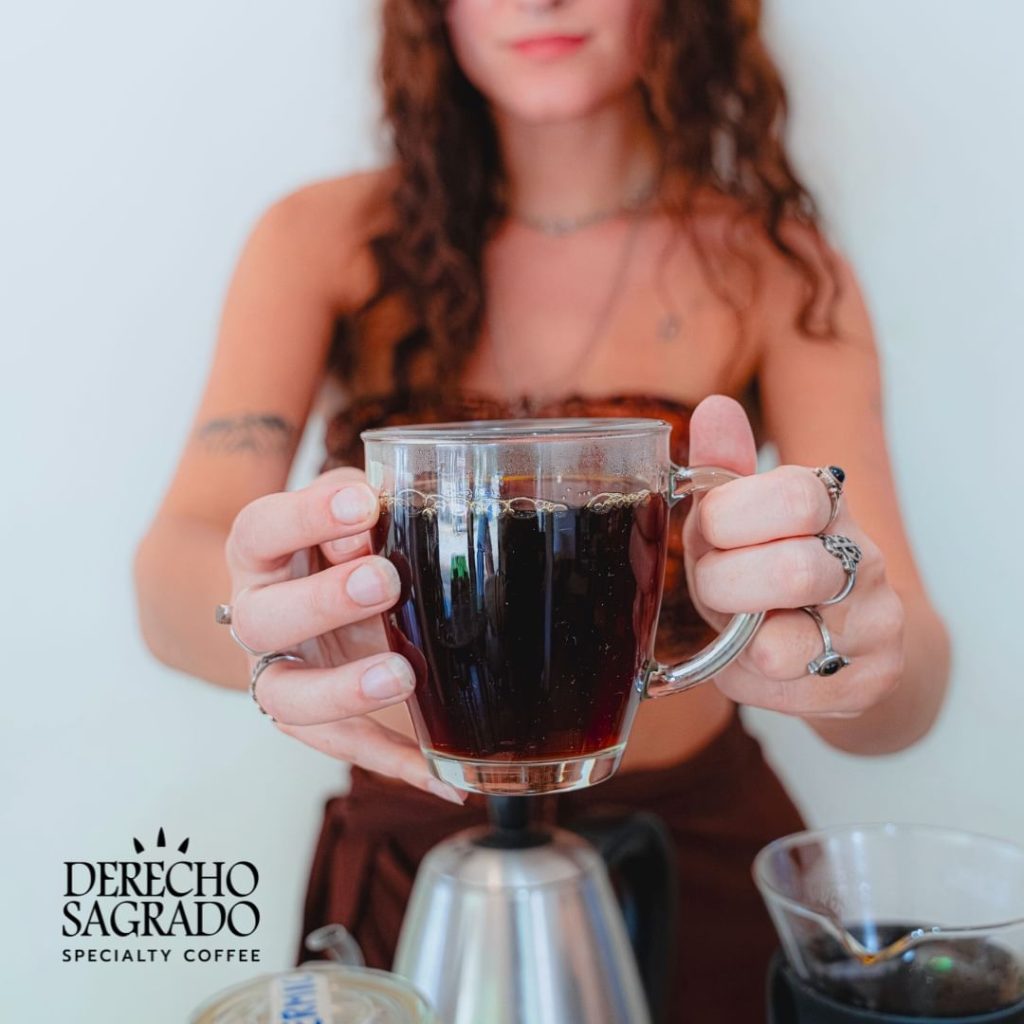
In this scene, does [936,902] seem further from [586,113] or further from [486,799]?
[586,113]

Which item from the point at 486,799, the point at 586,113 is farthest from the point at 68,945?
the point at 586,113

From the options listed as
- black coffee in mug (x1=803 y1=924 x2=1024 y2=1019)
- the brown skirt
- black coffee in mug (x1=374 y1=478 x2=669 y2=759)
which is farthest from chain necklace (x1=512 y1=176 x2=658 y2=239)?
black coffee in mug (x1=803 y1=924 x2=1024 y2=1019)

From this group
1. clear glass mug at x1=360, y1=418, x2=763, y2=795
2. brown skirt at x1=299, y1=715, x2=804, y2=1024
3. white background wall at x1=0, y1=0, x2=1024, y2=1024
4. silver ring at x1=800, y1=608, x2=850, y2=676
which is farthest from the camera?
brown skirt at x1=299, y1=715, x2=804, y2=1024

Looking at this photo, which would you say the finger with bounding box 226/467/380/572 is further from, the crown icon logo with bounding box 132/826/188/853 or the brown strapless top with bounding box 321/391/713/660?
the crown icon logo with bounding box 132/826/188/853

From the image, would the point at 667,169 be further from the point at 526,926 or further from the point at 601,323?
the point at 526,926

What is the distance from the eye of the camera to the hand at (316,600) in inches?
26.2

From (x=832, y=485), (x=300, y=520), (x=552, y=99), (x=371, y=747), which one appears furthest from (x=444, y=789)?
(x=552, y=99)

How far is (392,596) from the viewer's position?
26.1 inches

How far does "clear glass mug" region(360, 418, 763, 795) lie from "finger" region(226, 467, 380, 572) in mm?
15

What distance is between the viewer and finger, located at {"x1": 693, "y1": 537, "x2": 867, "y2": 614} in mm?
696

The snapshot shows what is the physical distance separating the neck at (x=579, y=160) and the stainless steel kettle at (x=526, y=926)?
0.51m

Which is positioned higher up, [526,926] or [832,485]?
[832,485]

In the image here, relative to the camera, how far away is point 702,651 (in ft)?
2.34

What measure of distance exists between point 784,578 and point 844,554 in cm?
5
